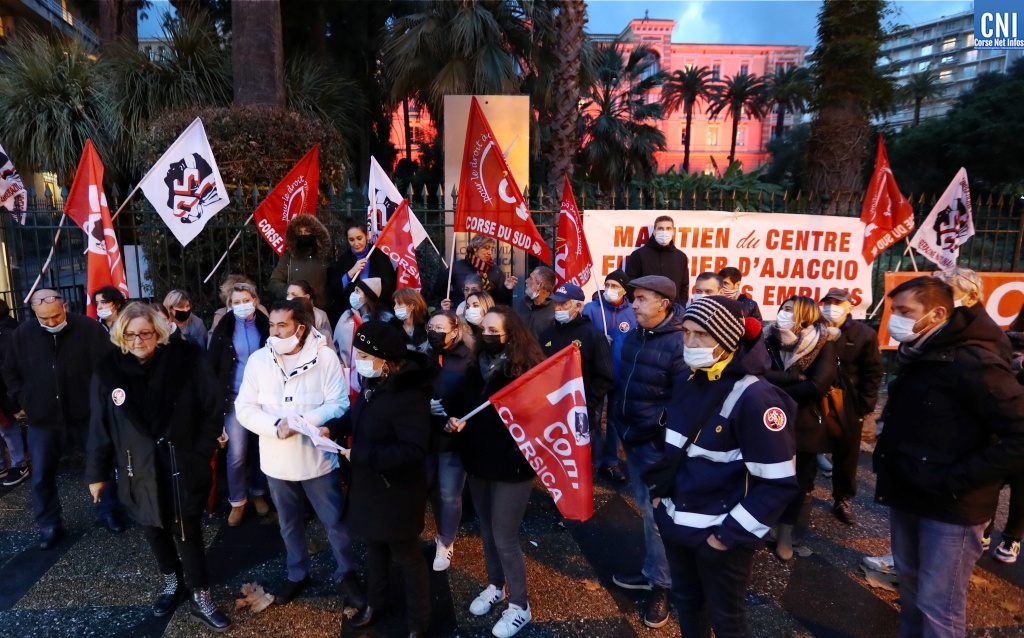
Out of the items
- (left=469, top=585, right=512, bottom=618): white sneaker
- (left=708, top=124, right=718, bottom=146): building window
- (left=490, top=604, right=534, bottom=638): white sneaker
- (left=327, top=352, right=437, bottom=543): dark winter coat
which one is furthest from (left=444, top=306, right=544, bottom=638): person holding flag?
(left=708, top=124, right=718, bottom=146): building window

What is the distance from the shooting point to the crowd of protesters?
237cm

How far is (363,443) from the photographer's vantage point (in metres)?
2.87

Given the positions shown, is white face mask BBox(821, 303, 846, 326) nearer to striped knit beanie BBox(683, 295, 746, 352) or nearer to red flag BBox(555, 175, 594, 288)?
red flag BBox(555, 175, 594, 288)

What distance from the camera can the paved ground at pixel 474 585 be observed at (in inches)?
129

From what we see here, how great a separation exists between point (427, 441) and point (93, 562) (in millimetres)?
2788

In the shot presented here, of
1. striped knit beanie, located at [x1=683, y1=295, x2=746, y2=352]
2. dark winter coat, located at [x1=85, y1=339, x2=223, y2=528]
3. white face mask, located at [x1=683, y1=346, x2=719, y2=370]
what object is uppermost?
striped knit beanie, located at [x1=683, y1=295, x2=746, y2=352]

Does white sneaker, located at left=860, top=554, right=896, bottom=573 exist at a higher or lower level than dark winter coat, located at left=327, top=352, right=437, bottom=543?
lower

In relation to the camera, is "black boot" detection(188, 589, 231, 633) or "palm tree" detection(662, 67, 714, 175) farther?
"palm tree" detection(662, 67, 714, 175)

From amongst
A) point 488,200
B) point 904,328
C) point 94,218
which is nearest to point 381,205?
point 488,200

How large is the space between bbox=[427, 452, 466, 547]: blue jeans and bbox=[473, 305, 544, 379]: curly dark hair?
928mm

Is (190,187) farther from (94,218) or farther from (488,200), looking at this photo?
(488,200)

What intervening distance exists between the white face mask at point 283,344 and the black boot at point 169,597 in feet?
4.87

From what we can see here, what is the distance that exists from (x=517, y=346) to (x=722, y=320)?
1.17 m

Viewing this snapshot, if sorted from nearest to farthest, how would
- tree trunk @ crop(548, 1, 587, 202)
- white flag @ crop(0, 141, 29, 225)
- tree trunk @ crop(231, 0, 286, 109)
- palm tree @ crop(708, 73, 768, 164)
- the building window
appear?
1. white flag @ crop(0, 141, 29, 225)
2. tree trunk @ crop(231, 0, 286, 109)
3. tree trunk @ crop(548, 1, 587, 202)
4. palm tree @ crop(708, 73, 768, 164)
5. the building window
